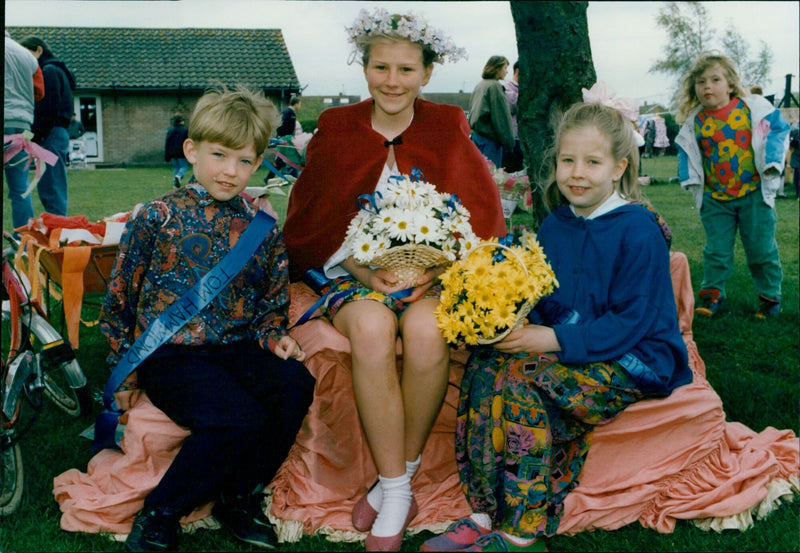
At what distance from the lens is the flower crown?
3.22 m

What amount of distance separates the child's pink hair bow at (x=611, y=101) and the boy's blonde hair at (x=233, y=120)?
4.41ft

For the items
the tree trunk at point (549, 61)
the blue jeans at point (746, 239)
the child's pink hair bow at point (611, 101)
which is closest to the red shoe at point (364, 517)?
the child's pink hair bow at point (611, 101)

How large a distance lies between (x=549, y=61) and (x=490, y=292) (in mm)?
2201

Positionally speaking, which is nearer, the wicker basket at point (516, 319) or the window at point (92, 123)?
the wicker basket at point (516, 319)

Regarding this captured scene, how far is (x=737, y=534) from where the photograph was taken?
9.08 ft

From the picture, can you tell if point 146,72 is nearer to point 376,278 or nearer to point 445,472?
point 376,278

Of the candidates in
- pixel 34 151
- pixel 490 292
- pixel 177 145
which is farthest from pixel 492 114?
pixel 177 145

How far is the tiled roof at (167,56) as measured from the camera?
82.9ft

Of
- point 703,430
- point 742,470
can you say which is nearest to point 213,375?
point 703,430

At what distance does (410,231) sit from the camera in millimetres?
2764

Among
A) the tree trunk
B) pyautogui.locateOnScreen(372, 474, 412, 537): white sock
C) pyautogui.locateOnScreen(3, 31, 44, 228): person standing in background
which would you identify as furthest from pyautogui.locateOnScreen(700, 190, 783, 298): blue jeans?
pyautogui.locateOnScreen(3, 31, 44, 228): person standing in background

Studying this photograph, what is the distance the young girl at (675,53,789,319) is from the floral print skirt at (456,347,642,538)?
3.31 m

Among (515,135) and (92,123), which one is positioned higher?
(515,135)

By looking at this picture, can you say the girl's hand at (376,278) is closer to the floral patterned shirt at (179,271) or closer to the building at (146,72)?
the floral patterned shirt at (179,271)
